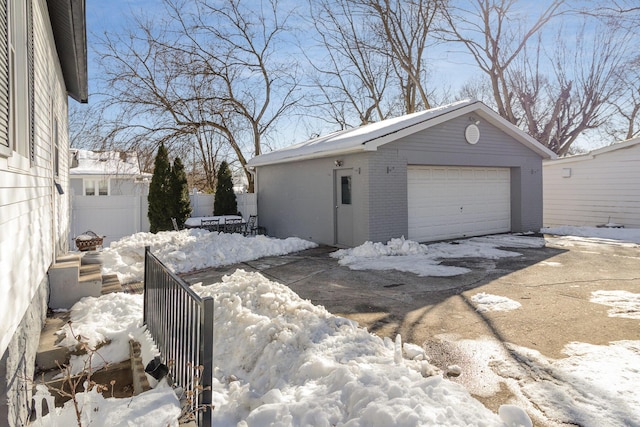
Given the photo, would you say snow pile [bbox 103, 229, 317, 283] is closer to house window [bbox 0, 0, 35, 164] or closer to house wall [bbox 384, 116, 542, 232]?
house wall [bbox 384, 116, 542, 232]

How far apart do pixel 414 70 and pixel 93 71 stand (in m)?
16.1

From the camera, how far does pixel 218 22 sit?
19703mm

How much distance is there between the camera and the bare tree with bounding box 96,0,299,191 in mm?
18000

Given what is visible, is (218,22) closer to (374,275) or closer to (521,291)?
(374,275)

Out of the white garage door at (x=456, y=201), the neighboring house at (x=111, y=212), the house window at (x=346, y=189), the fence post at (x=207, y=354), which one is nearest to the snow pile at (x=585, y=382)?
the fence post at (x=207, y=354)

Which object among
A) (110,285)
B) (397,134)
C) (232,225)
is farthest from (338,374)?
(232,225)

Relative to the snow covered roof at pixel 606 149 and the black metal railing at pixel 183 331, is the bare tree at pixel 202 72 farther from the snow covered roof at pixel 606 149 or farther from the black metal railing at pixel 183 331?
the black metal railing at pixel 183 331

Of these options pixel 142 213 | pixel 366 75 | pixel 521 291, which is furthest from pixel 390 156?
pixel 366 75

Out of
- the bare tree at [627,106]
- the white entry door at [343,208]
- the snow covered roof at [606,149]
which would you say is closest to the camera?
the white entry door at [343,208]

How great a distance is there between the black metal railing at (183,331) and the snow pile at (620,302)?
4956 mm

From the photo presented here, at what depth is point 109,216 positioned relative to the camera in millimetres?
13109

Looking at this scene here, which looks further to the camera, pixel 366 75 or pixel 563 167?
pixel 366 75

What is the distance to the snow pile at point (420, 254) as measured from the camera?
815cm

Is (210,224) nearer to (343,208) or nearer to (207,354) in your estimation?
(343,208)
